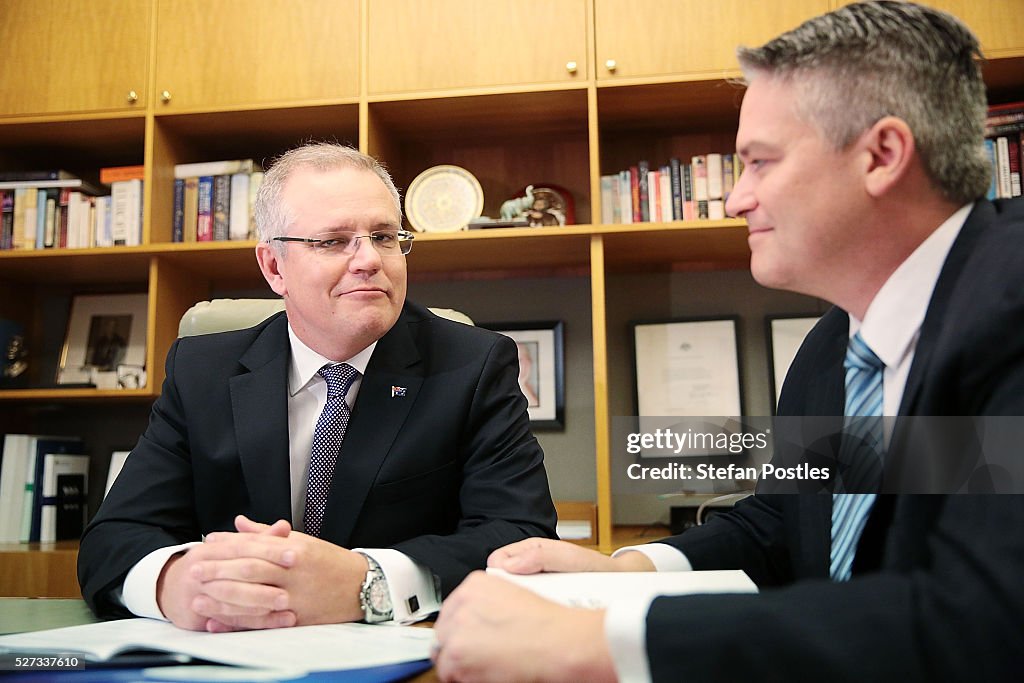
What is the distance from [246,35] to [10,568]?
1904 millimetres

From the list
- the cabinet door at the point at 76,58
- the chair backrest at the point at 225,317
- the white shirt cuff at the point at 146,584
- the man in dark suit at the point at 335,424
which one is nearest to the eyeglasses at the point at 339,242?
the man in dark suit at the point at 335,424

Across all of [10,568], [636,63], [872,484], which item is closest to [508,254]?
[636,63]

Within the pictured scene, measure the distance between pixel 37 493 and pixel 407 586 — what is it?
7.81ft

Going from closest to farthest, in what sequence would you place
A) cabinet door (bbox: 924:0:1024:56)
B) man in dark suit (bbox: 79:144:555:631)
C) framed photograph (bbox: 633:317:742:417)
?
man in dark suit (bbox: 79:144:555:631) < cabinet door (bbox: 924:0:1024:56) < framed photograph (bbox: 633:317:742:417)

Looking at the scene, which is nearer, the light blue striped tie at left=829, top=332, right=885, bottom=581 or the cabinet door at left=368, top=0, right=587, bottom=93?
the light blue striped tie at left=829, top=332, right=885, bottom=581

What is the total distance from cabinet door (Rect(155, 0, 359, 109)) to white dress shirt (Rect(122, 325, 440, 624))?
4.97 feet

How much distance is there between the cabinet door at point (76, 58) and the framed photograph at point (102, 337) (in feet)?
2.36

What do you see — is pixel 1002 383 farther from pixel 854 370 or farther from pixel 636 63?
pixel 636 63

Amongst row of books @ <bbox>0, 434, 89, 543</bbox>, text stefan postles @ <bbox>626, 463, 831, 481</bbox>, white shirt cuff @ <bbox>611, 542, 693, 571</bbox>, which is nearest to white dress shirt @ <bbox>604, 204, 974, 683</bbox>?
text stefan postles @ <bbox>626, 463, 831, 481</bbox>

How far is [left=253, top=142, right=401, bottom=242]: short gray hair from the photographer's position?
5.54 ft

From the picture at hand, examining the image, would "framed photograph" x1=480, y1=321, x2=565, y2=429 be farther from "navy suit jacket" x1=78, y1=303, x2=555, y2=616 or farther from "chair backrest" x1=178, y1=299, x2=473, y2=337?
"navy suit jacket" x1=78, y1=303, x2=555, y2=616

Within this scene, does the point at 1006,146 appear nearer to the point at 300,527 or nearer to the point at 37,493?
the point at 300,527

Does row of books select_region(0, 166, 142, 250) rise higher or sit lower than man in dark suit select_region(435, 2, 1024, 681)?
higher

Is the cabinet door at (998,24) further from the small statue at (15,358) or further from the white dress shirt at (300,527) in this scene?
the small statue at (15,358)
